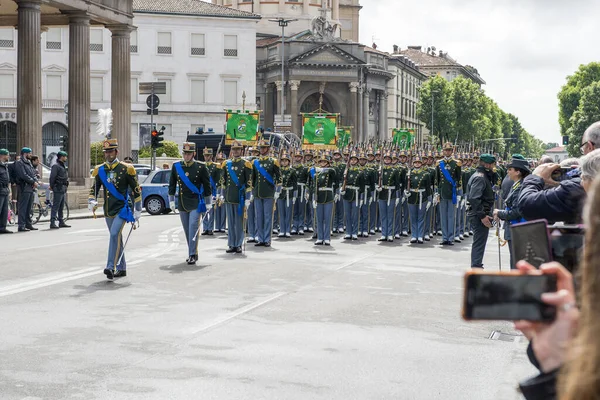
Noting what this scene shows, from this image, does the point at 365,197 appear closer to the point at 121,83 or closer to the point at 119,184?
the point at 119,184

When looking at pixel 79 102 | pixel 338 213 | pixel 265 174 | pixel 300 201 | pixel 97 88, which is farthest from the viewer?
pixel 97 88

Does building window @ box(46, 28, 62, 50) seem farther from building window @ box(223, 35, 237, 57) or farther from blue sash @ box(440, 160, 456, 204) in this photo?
blue sash @ box(440, 160, 456, 204)

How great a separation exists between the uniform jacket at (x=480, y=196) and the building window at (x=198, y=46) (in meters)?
70.4

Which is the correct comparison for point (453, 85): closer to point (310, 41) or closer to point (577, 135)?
point (577, 135)

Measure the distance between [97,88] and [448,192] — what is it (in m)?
61.9

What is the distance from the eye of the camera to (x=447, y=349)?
351 inches

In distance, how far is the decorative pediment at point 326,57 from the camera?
9531cm

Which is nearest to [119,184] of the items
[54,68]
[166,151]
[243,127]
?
[243,127]

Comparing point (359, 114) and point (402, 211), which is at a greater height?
point (359, 114)

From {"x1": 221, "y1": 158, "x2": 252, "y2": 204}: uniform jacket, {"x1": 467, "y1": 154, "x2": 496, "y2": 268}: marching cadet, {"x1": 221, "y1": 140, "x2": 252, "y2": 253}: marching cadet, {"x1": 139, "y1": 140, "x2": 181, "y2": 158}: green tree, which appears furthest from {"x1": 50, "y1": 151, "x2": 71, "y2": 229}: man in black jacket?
{"x1": 139, "y1": 140, "x2": 181, "y2": 158}: green tree

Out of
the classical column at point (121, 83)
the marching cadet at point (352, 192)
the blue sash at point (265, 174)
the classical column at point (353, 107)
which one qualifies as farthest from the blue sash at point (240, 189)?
the classical column at point (353, 107)

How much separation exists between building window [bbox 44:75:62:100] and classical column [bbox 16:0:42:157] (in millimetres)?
45826

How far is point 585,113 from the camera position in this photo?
101312 millimetres

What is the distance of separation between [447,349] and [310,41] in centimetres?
8806
